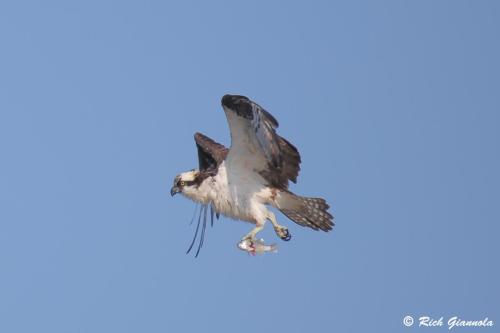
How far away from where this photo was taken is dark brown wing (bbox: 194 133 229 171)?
2145cm

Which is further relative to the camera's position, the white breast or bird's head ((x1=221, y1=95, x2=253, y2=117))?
the white breast

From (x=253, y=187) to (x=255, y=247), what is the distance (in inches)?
41.7

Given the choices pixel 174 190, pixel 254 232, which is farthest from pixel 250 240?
pixel 174 190

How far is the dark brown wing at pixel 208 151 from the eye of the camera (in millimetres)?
21453

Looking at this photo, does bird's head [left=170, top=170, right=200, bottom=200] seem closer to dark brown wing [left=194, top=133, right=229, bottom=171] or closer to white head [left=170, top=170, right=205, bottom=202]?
white head [left=170, top=170, right=205, bottom=202]

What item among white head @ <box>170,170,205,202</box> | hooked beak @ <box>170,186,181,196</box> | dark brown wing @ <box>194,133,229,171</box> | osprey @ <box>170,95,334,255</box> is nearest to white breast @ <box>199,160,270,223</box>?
osprey @ <box>170,95,334,255</box>

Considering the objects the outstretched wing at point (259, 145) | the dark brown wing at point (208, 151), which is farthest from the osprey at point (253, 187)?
the dark brown wing at point (208, 151)

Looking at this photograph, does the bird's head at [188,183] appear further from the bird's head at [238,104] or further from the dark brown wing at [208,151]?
the bird's head at [238,104]

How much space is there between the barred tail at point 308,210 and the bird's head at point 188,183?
1.26 metres

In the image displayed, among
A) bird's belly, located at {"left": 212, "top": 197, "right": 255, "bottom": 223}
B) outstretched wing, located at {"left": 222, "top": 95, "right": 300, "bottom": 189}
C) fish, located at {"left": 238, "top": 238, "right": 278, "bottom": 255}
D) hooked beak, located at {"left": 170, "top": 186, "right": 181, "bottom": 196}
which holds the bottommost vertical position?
fish, located at {"left": 238, "top": 238, "right": 278, "bottom": 255}

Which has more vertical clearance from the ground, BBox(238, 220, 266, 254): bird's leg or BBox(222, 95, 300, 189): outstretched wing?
BBox(222, 95, 300, 189): outstretched wing

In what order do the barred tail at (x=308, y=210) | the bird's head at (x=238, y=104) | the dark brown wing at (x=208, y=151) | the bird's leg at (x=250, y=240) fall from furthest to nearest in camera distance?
the dark brown wing at (x=208, y=151) < the barred tail at (x=308, y=210) < the bird's leg at (x=250, y=240) < the bird's head at (x=238, y=104)

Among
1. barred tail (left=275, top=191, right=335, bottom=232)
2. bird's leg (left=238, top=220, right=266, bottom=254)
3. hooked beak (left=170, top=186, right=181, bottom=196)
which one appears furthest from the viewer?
hooked beak (left=170, top=186, right=181, bottom=196)

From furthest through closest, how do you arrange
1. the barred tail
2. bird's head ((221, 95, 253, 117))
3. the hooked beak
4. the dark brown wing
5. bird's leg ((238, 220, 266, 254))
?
the dark brown wing < the hooked beak < the barred tail < bird's leg ((238, 220, 266, 254)) < bird's head ((221, 95, 253, 117))
